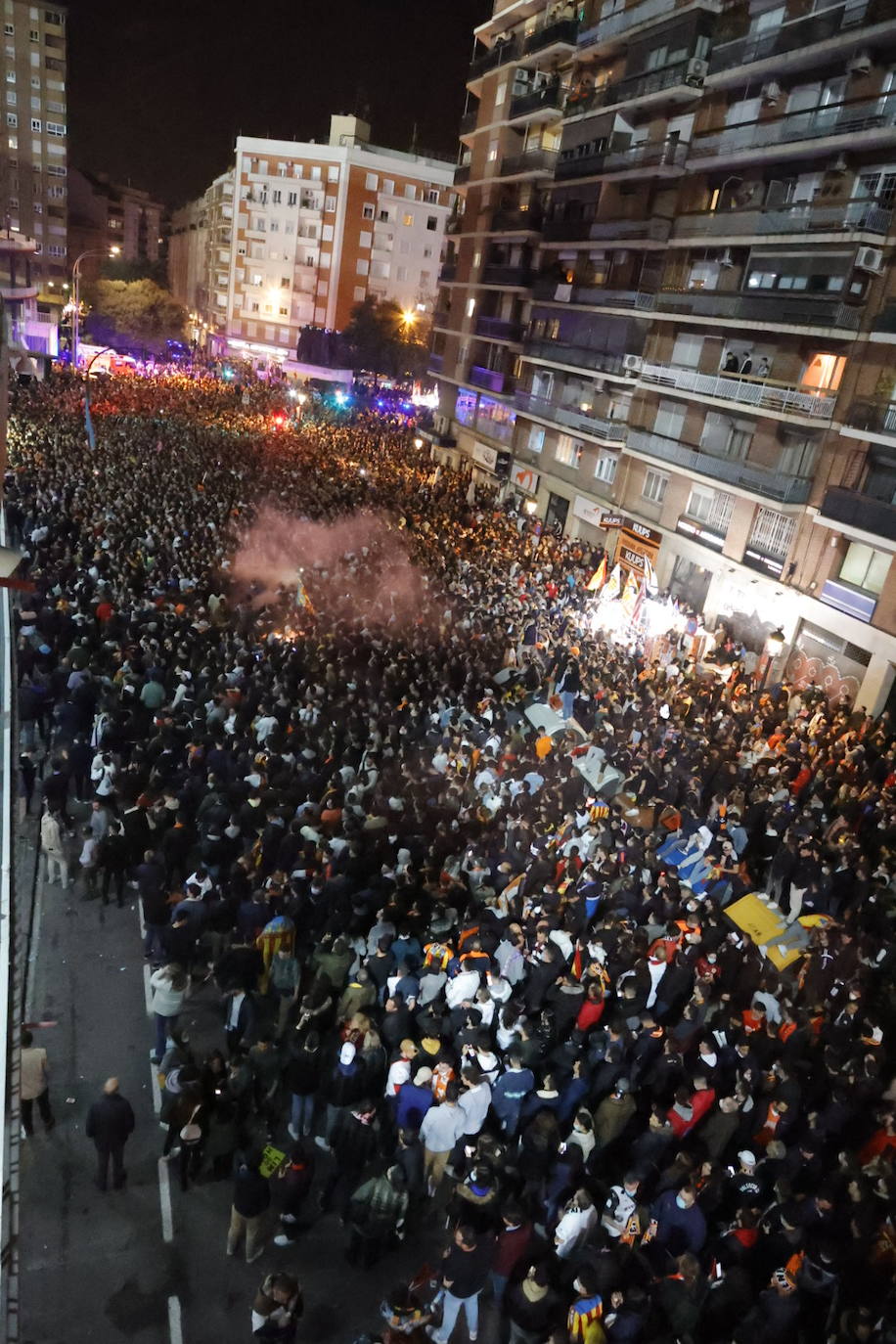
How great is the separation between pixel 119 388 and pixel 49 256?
44.5m

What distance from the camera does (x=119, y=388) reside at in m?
38.8

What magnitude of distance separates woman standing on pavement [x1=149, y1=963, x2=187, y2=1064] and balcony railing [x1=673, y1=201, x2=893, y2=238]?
2026 centimetres

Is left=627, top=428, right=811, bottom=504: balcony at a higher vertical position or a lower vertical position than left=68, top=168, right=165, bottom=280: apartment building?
lower

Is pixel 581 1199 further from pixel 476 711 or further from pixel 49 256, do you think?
pixel 49 256

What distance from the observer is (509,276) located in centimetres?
3469

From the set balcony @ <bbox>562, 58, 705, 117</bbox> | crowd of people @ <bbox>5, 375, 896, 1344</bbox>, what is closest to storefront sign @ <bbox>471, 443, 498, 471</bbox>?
balcony @ <bbox>562, 58, 705, 117</bbox>

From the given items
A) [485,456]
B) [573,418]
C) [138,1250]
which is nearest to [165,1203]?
[138,1250]

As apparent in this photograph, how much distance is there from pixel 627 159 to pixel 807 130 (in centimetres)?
812

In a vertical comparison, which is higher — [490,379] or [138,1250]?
[490,379]

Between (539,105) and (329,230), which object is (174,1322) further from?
(329,230)

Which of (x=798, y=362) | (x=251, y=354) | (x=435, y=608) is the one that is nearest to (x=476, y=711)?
(x=435, y=608)

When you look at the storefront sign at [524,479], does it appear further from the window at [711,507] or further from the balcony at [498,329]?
the window at [711,507]

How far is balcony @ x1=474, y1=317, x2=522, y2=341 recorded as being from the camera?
114ft

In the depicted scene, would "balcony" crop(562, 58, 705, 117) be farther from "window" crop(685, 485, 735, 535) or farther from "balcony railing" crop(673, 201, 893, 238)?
"window" crop(685, 485, 735, 535)
